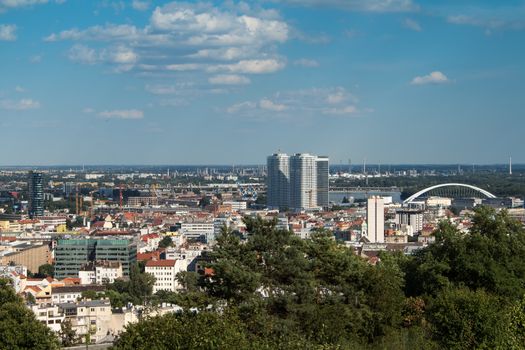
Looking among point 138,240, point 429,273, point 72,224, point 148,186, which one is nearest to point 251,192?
point 148,186

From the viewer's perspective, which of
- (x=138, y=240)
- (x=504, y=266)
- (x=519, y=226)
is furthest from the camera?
(x=138, y=240)

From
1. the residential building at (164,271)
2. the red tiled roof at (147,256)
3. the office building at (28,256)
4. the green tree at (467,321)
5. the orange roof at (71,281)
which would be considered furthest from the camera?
the red tiled roof at (147,256)

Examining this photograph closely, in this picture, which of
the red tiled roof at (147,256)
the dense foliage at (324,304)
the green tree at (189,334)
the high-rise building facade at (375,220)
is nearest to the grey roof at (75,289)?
the red tiled roof at (147,256)

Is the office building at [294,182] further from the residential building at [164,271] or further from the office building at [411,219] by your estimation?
the residential building at [164,271]

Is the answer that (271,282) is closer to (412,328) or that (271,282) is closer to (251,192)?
(412,328)

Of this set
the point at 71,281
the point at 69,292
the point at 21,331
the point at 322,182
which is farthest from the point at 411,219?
the point at 21,331
